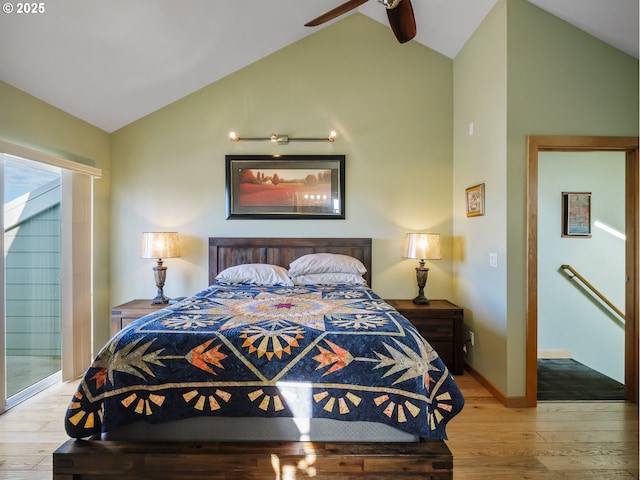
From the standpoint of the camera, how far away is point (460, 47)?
338 centimetres

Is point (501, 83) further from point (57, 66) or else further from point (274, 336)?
point (57, 66)

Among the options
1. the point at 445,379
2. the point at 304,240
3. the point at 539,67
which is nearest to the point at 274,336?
the point at 445,379

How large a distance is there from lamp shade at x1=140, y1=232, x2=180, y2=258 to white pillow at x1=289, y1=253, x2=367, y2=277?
124 cm

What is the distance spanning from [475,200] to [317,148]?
5.62 ft

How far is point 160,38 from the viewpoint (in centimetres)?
269

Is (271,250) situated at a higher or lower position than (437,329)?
higher

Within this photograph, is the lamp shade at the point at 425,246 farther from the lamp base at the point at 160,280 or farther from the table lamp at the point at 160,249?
the lamp base at the point at 160,280

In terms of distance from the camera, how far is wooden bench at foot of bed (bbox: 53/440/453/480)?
152 cm

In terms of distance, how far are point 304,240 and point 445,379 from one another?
223cm

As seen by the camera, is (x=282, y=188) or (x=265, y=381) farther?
(x=282, y=188)

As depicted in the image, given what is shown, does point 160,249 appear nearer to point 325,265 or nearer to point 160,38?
point 325,265

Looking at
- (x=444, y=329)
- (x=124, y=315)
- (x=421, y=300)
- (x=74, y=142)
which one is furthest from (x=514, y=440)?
(x=74, y=142)

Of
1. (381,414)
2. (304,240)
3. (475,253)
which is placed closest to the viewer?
(381,414)

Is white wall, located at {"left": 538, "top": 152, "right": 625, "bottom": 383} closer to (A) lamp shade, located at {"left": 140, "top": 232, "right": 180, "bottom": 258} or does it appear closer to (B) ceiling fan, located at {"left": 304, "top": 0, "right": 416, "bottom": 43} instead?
(B) ceiling fan, located at {"left": 304, "top": 0, "right": 416, "bottom": 43}
